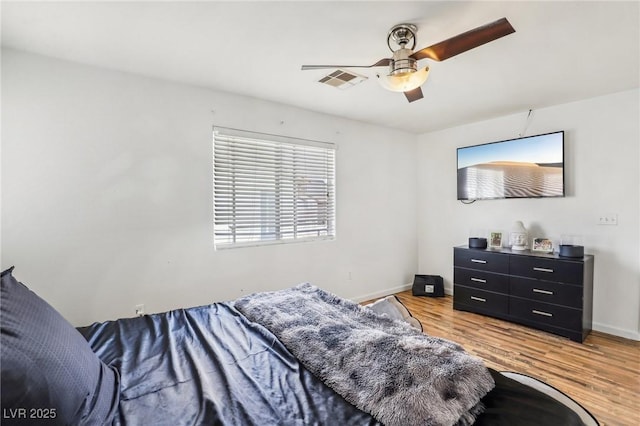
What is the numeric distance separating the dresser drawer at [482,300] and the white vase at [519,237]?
0.60 meters

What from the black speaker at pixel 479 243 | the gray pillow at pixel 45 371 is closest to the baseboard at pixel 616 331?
the black speaker at pixel 479 243

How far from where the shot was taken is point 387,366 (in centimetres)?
122

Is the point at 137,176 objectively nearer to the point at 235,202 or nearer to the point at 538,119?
the point at 235,202

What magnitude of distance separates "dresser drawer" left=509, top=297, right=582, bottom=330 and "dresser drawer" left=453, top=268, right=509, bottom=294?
17 cm

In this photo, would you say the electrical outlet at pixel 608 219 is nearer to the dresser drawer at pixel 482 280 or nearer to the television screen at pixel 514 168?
the television screen at pixel 514 168

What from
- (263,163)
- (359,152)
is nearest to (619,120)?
(359,152)

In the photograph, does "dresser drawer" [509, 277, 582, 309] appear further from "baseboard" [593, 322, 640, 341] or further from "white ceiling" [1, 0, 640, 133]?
"white ceiling" [1, 0, 640, 133]

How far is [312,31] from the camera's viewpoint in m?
1.99

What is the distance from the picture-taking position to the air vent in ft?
8.56

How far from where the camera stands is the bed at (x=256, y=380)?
0.95 metres

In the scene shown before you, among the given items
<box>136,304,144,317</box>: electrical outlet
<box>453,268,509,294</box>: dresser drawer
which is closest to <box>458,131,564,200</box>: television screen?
<box>453,268,509,294</box>: dresser drawer

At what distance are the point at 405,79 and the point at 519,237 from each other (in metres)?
2.66

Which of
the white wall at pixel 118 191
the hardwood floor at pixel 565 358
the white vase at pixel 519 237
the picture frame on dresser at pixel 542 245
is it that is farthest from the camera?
the white vase at pixel 519 237

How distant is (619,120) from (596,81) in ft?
2.10
